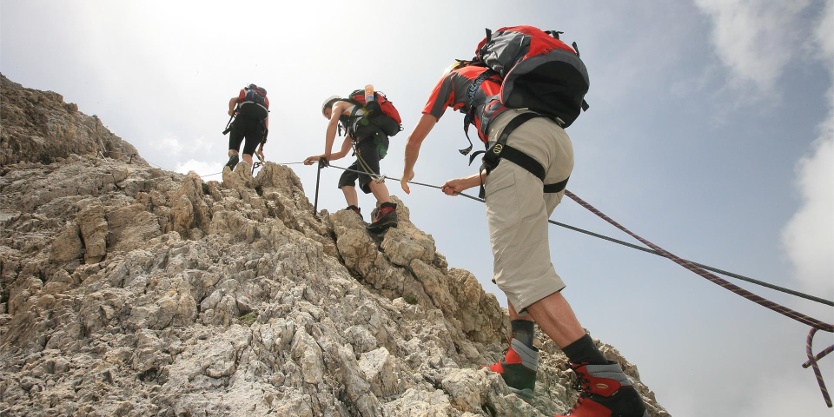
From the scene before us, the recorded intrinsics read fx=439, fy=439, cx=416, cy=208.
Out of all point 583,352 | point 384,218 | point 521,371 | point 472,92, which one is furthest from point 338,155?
point 583,352

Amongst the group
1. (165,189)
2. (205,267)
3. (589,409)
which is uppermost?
(165,189)

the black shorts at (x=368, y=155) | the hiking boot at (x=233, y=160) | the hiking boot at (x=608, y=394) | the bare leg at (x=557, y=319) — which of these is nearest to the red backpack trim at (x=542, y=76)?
the bare leg at (x=557, y=319)

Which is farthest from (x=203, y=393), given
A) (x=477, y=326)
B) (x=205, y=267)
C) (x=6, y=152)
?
(x=6, y=152)

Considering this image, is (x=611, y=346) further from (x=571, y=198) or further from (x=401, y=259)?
(x=401, y=259)

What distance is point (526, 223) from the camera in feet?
12.4

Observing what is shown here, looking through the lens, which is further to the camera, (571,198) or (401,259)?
(401,259)

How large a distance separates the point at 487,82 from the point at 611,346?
14.2 feet

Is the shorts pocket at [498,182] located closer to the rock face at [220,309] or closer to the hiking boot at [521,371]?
the hiking boot at [521,371]

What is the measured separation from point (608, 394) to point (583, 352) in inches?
14.1

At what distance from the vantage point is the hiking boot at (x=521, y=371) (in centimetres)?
423

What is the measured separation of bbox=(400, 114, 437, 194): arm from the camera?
15.8 ft

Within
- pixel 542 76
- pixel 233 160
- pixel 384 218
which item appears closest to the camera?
pixel 542 76

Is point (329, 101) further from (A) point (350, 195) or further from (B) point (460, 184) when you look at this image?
(B) point (460, 184)

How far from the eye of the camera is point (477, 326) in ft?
20.7
